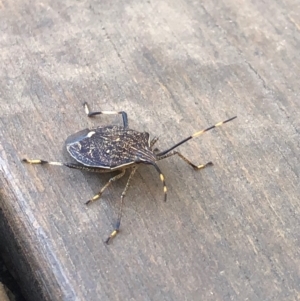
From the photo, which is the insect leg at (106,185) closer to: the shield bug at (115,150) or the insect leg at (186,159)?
the shield bug at (115,150)

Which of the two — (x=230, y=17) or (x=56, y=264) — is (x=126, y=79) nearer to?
(x=230, y=17)

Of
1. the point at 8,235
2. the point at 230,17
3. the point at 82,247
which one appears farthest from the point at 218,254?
the point at 230,17

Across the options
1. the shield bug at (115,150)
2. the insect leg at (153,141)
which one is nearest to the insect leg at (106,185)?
the shield bug at (115,150)

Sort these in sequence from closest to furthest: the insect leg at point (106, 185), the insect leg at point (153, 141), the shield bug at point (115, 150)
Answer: the insect leg at point (106, 185) → the shield bug at point (115, 150) → the insect leg at point (153, 141)

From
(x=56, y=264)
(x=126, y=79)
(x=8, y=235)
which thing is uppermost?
(x=126, y=79)

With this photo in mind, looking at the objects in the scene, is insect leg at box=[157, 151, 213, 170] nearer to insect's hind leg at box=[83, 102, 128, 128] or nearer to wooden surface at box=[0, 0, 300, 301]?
wooden surface at box=[0, 0, 300, 301]

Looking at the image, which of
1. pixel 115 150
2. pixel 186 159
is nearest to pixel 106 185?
pixel 115 150
